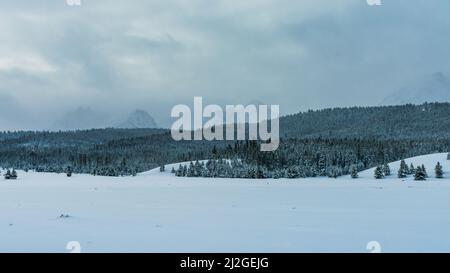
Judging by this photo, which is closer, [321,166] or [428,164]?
[428,164]

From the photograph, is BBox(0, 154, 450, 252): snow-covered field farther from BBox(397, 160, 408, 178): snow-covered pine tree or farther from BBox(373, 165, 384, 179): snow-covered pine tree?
BBox(397, 160, 408, 178): snow-covered pine tree

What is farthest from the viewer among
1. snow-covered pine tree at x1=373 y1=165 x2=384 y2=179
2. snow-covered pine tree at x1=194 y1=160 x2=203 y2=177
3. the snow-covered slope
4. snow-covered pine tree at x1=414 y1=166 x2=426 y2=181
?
snow-covered pine tree at x1=194 y1=160 x2=203 y2=177

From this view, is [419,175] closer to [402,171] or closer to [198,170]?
[402,171]

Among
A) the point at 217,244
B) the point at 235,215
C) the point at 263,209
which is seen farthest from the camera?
the point at 263,209

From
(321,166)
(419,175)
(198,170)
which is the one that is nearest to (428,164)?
(321,166)

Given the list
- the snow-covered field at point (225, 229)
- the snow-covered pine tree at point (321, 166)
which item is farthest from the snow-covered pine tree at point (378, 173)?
the snow-covered field at point (225, 229)

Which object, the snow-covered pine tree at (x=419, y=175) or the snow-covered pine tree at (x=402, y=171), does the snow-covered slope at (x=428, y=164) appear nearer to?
the snow-covered pine tree at (x=402, y=171)

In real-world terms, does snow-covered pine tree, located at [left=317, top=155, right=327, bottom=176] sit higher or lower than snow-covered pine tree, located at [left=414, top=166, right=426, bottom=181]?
higher

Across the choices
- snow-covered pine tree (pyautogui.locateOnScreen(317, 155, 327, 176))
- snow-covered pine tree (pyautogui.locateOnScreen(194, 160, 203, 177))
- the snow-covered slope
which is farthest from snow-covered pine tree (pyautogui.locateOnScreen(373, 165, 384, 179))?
snow-covered pine tree (pyautogui.locateOnScreen(194, 160, 203, 177))

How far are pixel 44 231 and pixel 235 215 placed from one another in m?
9.81
